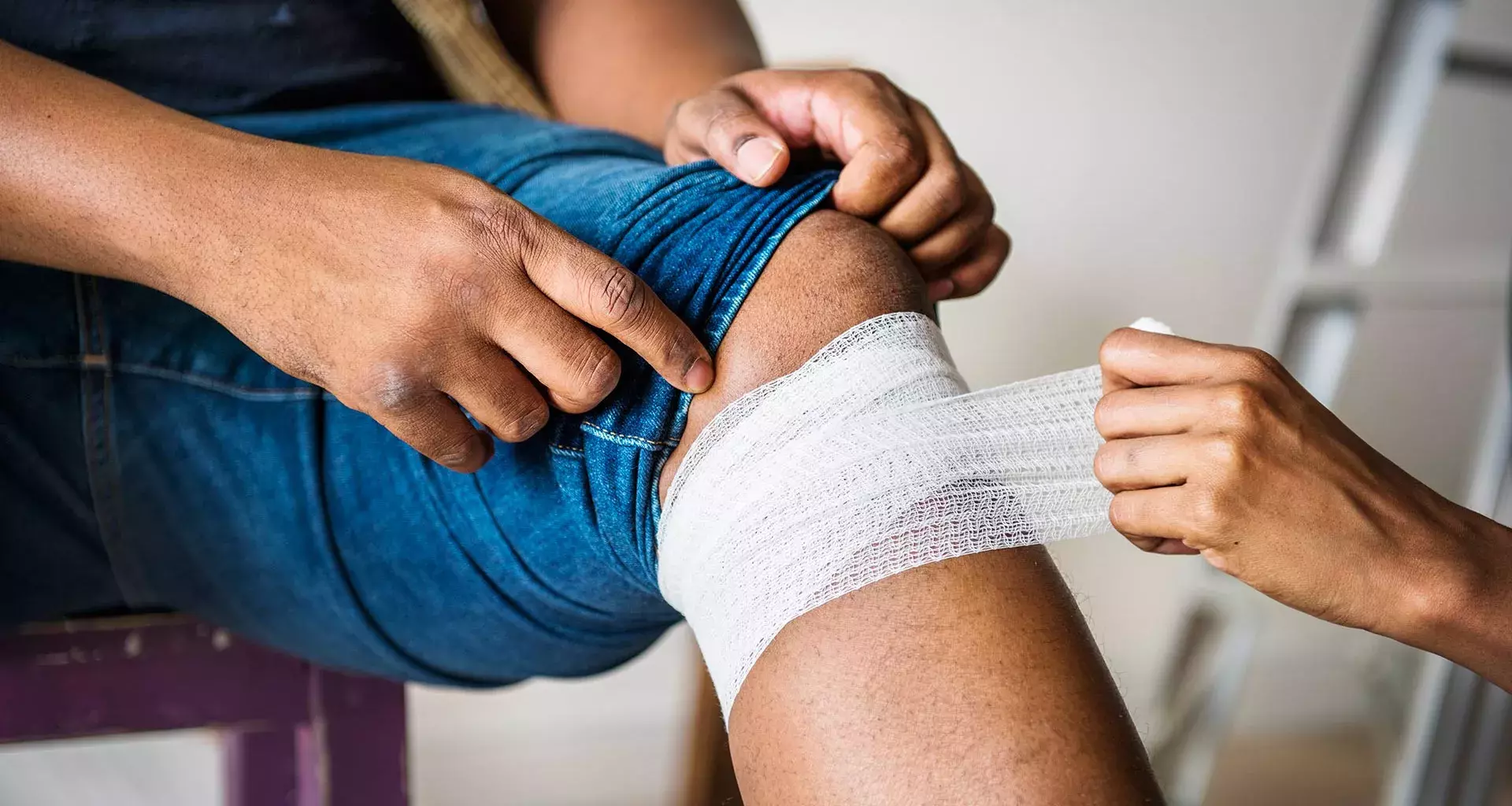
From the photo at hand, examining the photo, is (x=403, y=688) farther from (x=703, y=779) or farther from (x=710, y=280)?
(x=703, y=779)

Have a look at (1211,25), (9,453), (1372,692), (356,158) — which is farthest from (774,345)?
(1372,692)

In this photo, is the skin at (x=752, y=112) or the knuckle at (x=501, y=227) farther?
the skin at (x=752, y=112)

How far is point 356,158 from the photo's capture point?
0.48 meters

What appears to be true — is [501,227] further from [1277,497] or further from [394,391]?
[1277,497]

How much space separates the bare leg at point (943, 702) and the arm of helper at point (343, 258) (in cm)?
13

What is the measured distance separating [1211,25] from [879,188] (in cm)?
130

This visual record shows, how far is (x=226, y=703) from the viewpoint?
77 cm

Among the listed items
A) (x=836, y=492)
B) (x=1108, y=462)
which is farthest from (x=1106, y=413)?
(x=836, y=492)

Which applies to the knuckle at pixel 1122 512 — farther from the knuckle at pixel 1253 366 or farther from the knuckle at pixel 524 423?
the knuckle at pixel 524 423

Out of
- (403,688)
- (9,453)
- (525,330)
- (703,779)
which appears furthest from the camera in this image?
(703,779)

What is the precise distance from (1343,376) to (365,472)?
1.31 meters

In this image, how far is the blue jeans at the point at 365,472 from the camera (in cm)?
50

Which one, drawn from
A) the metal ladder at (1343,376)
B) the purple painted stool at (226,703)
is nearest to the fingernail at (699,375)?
the purple painted stool at (226,703)

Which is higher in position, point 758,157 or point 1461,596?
point 758,157
